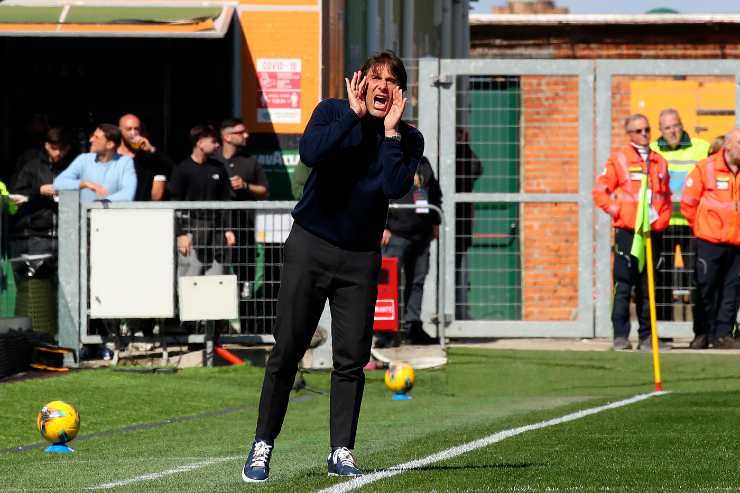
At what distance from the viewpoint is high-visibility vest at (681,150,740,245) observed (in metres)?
17.1

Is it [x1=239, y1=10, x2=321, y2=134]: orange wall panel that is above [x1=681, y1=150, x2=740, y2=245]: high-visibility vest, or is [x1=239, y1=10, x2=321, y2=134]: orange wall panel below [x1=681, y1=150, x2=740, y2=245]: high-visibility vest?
above

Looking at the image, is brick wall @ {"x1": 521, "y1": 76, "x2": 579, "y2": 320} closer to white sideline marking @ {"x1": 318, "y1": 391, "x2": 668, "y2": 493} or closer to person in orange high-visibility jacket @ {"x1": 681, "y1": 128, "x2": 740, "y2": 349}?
person in orange high-visibility jacket @ {"x1": 681, "y1": 128, "x2": 740, "y2": 349}

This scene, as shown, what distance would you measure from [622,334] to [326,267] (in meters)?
9.64

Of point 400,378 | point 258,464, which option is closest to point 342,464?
point 258,464

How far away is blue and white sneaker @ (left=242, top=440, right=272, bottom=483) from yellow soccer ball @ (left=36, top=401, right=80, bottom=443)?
2.73 m

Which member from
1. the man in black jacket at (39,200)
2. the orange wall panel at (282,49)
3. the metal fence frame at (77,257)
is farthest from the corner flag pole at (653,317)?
the man in black jacket at (39,200)

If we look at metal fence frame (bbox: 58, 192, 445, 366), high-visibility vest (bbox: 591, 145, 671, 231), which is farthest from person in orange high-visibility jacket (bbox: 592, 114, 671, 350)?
metal fence frame (bbox: 58, 192, 445, 366)

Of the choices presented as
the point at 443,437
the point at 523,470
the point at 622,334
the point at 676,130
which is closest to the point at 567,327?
the point at 622,334

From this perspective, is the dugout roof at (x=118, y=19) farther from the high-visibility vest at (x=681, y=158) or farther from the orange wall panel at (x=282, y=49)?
the high-visibility vest at (x=681, y=158)

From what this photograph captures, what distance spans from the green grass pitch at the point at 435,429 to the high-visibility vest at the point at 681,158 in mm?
1827

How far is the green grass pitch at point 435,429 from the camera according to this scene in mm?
8258

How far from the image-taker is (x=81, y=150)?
68.6 ft

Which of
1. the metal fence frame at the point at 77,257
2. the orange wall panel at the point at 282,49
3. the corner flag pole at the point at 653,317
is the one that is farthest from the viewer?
the orange wall panel at the point at 282,49

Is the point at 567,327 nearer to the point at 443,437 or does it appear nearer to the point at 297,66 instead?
the point at 297,66
